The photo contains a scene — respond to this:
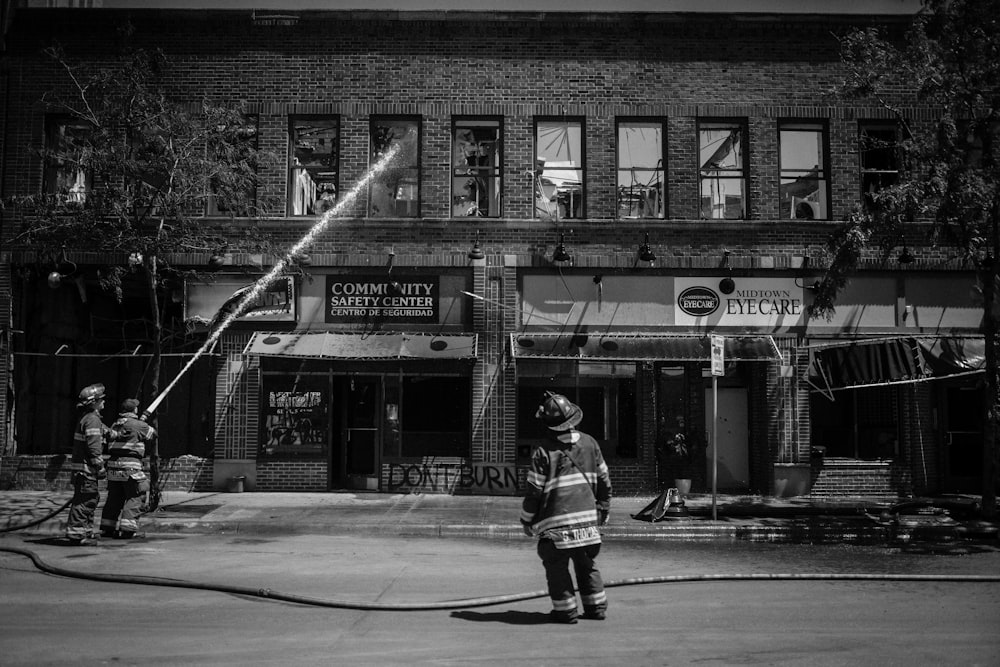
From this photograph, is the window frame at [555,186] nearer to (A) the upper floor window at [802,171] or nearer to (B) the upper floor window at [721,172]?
(B) the upper floor window at [721,172]

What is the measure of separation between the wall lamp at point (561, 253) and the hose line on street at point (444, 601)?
8.81 m

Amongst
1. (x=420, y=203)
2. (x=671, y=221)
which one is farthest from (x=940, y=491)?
(x=420, y=203)

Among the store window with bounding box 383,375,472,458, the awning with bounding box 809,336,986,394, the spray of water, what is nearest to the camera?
the awning with bounding box 809,336,986,394

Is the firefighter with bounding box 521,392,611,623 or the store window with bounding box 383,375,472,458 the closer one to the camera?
the firefighter with bounding box 521,392,611,623

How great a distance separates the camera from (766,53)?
59.0 feet

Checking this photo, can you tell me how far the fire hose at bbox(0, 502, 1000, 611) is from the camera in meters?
7.43

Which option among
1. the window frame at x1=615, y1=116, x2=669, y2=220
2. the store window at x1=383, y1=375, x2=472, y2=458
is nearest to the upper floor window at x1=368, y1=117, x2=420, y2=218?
the store window at x1=383, y1=375, x2=472, y2=458

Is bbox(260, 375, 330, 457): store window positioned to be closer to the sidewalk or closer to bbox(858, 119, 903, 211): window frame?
the sidewalk

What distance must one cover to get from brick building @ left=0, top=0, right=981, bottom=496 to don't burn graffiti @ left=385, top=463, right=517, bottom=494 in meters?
0.04

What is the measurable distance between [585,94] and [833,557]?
10446 millimetres

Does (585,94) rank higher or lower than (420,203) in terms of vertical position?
higher

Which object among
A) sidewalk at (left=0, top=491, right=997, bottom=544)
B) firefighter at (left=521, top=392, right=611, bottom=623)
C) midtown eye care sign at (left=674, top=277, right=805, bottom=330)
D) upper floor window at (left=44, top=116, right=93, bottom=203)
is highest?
upper floor window at (left=44, top=116, right=93, bottom=203)

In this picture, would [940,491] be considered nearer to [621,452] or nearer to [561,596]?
[621,452]

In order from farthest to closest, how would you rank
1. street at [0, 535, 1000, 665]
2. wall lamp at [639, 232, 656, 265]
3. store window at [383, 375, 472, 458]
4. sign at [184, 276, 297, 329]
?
1. store window at [383, 375, 472, 458]
2. sign at [184, 276, 297, 329]
3. wall lamp at [639, 232, 656, 265]
4. street at [0, 535, 1000, 665]
